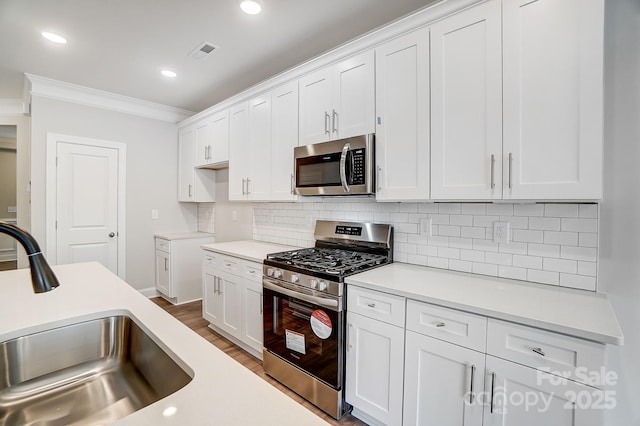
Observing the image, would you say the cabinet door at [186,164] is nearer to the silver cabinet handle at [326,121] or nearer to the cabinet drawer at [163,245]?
the cabinet drawer at [163,245]

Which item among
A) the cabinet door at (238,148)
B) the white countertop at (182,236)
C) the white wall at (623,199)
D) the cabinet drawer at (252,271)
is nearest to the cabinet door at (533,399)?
the white wall at (623,199)

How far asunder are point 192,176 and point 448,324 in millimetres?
3714

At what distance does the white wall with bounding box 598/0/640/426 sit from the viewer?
57.7 inches

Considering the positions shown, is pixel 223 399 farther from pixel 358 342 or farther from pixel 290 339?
pixel 290 339

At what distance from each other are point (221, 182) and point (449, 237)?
10.2 feet

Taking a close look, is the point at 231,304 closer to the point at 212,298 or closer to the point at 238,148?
the point at 212,298

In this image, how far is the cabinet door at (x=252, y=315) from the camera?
8.12 feet

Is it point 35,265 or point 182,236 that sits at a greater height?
point 35,265

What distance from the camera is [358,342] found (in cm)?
177

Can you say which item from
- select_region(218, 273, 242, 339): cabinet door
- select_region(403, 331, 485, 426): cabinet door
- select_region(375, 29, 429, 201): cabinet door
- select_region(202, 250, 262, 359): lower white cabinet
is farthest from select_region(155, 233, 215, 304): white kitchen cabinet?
select_region(403, 331, 485, 426): cabinet door

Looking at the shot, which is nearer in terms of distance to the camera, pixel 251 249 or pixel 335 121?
pixel 335 121

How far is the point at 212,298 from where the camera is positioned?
3.06m

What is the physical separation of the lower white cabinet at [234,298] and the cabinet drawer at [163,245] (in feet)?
3.17

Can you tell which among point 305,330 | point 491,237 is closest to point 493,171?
point 491,237
